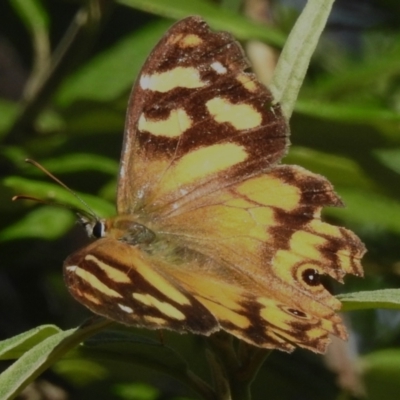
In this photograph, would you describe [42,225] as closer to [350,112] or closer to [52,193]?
[52,193]

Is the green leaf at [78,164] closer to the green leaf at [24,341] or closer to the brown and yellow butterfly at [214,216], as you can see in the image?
the brown and yellow butterfly at [214,216]

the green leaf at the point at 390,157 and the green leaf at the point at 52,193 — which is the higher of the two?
the green leaf at the point at 52,193

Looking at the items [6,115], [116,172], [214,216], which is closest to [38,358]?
[214,216]

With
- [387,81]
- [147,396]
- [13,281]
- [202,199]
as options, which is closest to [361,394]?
[147,396]

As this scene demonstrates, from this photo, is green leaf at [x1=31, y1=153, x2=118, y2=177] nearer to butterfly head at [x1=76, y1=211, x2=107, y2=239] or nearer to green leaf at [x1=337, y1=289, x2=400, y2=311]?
butterfly head at [x1=76, y1=211, x2=107, y2=239]

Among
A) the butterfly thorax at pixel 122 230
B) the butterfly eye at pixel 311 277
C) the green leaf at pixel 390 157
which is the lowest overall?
the green leaf at pixel 390 157

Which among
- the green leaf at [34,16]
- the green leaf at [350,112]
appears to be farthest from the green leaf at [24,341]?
the green leaf at [34,16]
